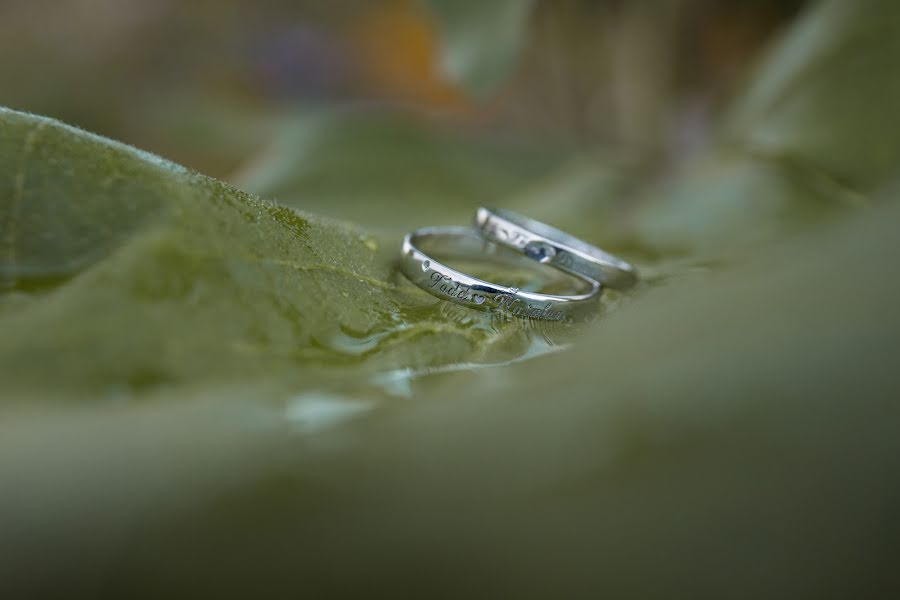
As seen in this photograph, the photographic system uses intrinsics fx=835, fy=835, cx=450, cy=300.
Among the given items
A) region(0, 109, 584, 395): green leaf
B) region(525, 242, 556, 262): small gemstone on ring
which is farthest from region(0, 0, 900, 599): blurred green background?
region(525, 242, 556, 262): small gemstone on ring

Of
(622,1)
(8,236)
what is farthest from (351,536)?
(622,1)

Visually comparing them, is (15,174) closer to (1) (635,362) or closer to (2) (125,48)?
(1) (635,362)

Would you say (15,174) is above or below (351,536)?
above

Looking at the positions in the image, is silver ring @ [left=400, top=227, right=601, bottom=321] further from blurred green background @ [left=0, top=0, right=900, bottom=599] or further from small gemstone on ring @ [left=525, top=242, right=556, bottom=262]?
small gemstone on ring @ [left=525, top=242, right=556, bottom=262]

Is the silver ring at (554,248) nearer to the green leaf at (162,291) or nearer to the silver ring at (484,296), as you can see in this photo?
the silver ring at (484,296)

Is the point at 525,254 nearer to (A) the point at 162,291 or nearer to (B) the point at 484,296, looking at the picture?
(B) the point at 484,296

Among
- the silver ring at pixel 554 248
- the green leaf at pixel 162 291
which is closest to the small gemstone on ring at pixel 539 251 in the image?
the silver ring at pixel 554 248

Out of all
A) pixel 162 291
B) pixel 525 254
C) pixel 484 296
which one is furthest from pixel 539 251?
pixel 162 291
